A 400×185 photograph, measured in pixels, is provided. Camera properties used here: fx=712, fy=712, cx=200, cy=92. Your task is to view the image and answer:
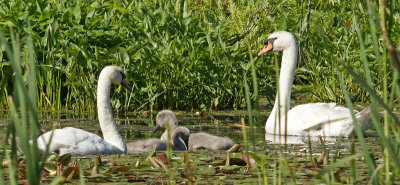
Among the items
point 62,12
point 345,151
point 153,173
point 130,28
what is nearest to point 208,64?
point 130,28

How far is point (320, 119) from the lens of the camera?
659 centimetres

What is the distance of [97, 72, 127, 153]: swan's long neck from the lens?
5664 mm

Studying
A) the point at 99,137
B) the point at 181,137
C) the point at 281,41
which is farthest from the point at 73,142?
the point at 281,41

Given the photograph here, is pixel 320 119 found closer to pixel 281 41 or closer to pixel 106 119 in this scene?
pixel 281 41

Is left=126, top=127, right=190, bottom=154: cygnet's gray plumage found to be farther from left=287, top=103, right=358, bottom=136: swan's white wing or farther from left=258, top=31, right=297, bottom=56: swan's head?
left=258, top=31, right=297, bottom=56: swan's head

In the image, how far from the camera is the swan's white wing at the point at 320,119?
21.4ft

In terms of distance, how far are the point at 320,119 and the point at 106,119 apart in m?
2.04

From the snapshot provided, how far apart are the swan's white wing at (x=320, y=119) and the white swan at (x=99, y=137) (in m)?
1.72

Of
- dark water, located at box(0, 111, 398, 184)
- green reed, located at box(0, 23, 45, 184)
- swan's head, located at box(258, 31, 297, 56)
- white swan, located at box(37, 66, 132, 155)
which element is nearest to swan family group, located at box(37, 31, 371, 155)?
white swan, located at box(37, 66, 132, 155)

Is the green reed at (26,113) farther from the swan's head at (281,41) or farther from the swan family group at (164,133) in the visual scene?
the swan's head at (281,41)

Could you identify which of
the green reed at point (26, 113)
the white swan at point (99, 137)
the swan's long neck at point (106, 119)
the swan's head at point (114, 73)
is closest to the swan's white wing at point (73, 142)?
the white swan at point (99, 137)

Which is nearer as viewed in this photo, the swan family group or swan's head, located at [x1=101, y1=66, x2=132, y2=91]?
the swan family group

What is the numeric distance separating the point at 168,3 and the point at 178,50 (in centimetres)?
74

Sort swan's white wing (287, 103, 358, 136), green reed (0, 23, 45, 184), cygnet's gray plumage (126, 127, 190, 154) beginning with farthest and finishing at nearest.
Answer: swan's white wing (287, 103, 358, 136) < cygnet's gray plumage (126, 127, 190, 154) < green reed (0, 23, 45, 184)
